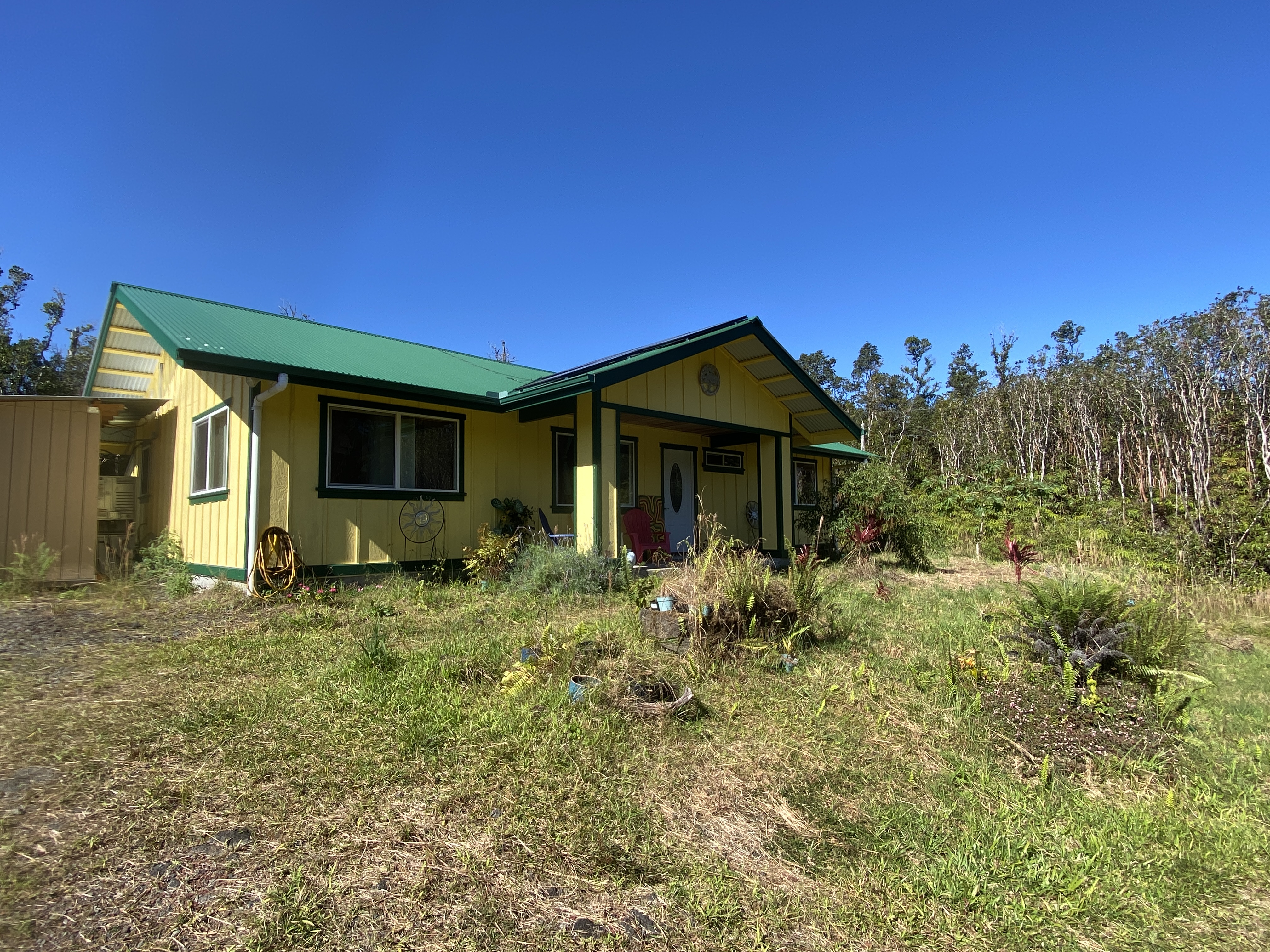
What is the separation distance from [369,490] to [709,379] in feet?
17.3

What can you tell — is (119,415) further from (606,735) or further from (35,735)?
(606,735)

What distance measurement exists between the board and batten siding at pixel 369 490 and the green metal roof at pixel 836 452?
26.7 ft

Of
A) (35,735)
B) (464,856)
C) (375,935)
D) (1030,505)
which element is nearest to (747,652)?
(464,856)

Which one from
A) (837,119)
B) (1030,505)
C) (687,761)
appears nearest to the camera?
(687,761)

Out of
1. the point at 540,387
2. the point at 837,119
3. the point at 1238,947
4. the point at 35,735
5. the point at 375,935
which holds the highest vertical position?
the point at 837,119

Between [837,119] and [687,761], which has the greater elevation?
[837,119]

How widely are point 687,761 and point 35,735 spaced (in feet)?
10.9

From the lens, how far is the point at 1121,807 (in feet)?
9.93

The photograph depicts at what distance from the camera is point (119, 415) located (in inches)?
426

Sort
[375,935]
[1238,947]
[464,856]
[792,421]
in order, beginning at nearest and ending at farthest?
[375,935]
[1238,947]
[464,856]
[792,421]

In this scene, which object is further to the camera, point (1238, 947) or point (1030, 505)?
point (1030, 505)

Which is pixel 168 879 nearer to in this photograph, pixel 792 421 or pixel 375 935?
pixel 375 935

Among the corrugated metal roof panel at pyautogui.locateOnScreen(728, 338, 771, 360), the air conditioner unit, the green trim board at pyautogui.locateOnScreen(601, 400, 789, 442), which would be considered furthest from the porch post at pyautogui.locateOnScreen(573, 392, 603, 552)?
the air conditioner unit

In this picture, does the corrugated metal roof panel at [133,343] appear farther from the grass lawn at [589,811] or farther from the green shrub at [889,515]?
the green shrub at [889,515]
